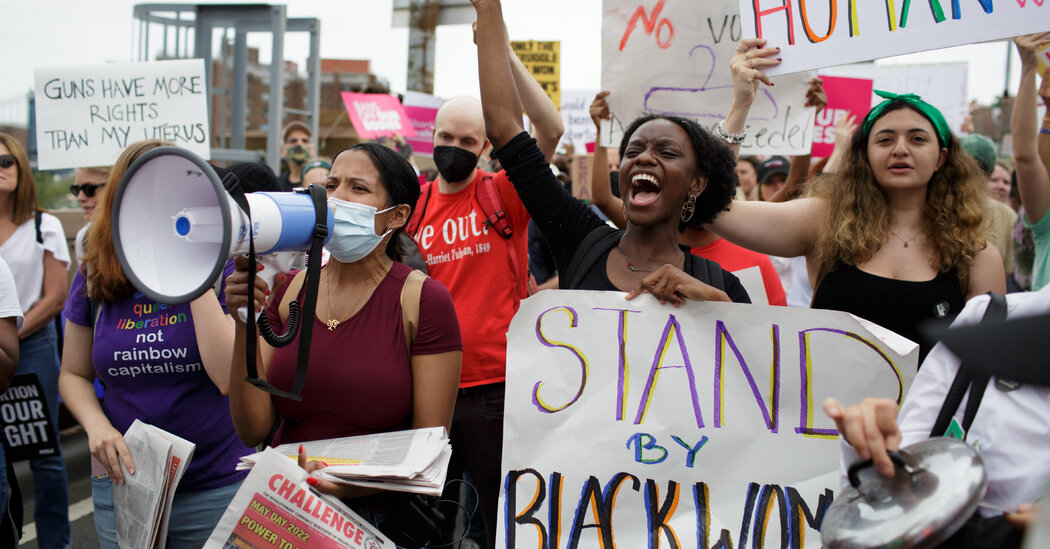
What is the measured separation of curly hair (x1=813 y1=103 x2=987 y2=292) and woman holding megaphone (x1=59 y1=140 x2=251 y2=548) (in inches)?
70.1

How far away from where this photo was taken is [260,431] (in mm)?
2078

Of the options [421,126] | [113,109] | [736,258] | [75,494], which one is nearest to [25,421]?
[113,109]

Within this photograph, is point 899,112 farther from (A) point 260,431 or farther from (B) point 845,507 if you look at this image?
(A) point 260,431

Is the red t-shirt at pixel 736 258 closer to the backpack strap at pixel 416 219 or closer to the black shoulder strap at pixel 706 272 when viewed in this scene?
the black shoulder strap at pixel 706 272

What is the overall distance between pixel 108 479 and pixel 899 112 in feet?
8.40

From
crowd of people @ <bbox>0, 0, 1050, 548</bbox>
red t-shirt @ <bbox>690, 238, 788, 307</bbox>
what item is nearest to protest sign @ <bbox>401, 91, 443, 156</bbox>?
red t-shirt @ <bbox>690, 238, 788, 307</bbox>

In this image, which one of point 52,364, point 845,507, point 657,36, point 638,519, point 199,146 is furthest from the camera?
point 199,146

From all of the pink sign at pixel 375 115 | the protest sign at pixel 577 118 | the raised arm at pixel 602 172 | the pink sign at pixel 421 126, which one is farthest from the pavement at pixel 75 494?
the protest sign at pixel 577 118

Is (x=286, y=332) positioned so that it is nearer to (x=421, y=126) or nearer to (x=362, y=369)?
(x=362, y=369)

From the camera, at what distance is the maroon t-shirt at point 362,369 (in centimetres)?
202

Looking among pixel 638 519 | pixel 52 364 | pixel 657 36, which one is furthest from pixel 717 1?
pixel 52 364

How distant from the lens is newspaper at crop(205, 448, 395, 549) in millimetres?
1730

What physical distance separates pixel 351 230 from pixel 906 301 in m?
1.50

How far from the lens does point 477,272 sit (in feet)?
10.7
